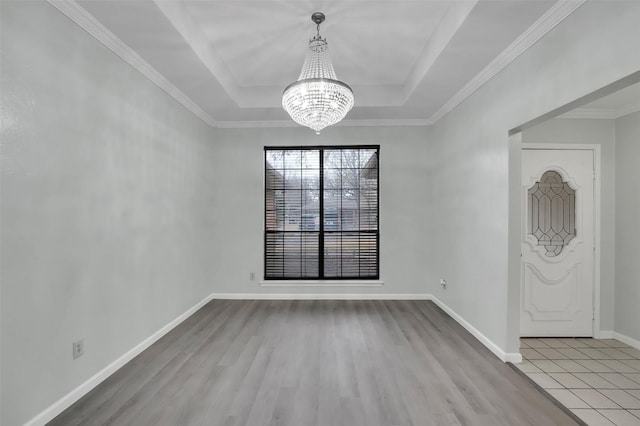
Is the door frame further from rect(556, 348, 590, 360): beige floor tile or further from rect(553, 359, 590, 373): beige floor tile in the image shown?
rect(553, 359, 590, 373): beige floor tile

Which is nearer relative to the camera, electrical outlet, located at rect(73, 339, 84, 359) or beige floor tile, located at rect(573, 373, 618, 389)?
electrical outlet, located at rect(73, 339, 84, 359)

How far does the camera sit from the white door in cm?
339

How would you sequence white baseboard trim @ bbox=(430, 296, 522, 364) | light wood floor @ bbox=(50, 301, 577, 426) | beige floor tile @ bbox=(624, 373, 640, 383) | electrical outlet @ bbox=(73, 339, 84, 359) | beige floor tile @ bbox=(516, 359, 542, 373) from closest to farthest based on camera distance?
light wood floor @ bbox=(50, 301, 577, 426) → electrical outlet @ bbox=(73, 339, 84, 359) → beige floor tile @ bbox=(624, 373, 640, 383) → beige floor tile @ bbox=(516, 359, 542, 373) → white baseboard trim @ bbox=(430, 296, 522, 364)

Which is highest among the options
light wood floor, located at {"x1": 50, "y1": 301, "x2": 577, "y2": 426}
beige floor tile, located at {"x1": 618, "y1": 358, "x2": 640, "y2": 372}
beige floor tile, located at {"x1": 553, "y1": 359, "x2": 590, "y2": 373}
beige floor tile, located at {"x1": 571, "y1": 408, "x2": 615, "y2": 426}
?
light wood floor, located at {"x1": 50, "y1": 301, "x2": 577, "y2": 426}

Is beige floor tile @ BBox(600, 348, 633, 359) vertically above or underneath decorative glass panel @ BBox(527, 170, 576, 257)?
underneath

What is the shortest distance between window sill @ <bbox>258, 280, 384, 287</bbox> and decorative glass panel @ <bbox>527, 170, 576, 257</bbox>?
2.19 metres

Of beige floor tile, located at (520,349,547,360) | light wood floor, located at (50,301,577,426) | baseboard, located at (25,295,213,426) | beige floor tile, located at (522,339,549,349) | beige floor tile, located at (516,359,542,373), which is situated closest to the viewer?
baseboard, located at (25,295,213,426)

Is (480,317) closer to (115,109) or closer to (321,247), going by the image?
(321,247)

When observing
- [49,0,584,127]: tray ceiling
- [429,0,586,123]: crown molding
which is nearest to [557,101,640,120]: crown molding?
[429,0,586,123]: crown molding

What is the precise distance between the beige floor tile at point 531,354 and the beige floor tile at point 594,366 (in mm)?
297

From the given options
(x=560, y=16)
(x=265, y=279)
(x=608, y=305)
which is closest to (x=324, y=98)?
(x=560, y=16)

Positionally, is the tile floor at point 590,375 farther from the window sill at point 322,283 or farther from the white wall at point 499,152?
the window sill at point 322,283

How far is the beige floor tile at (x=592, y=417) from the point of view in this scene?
6.47 ft

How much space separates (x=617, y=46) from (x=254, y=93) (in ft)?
11.9
